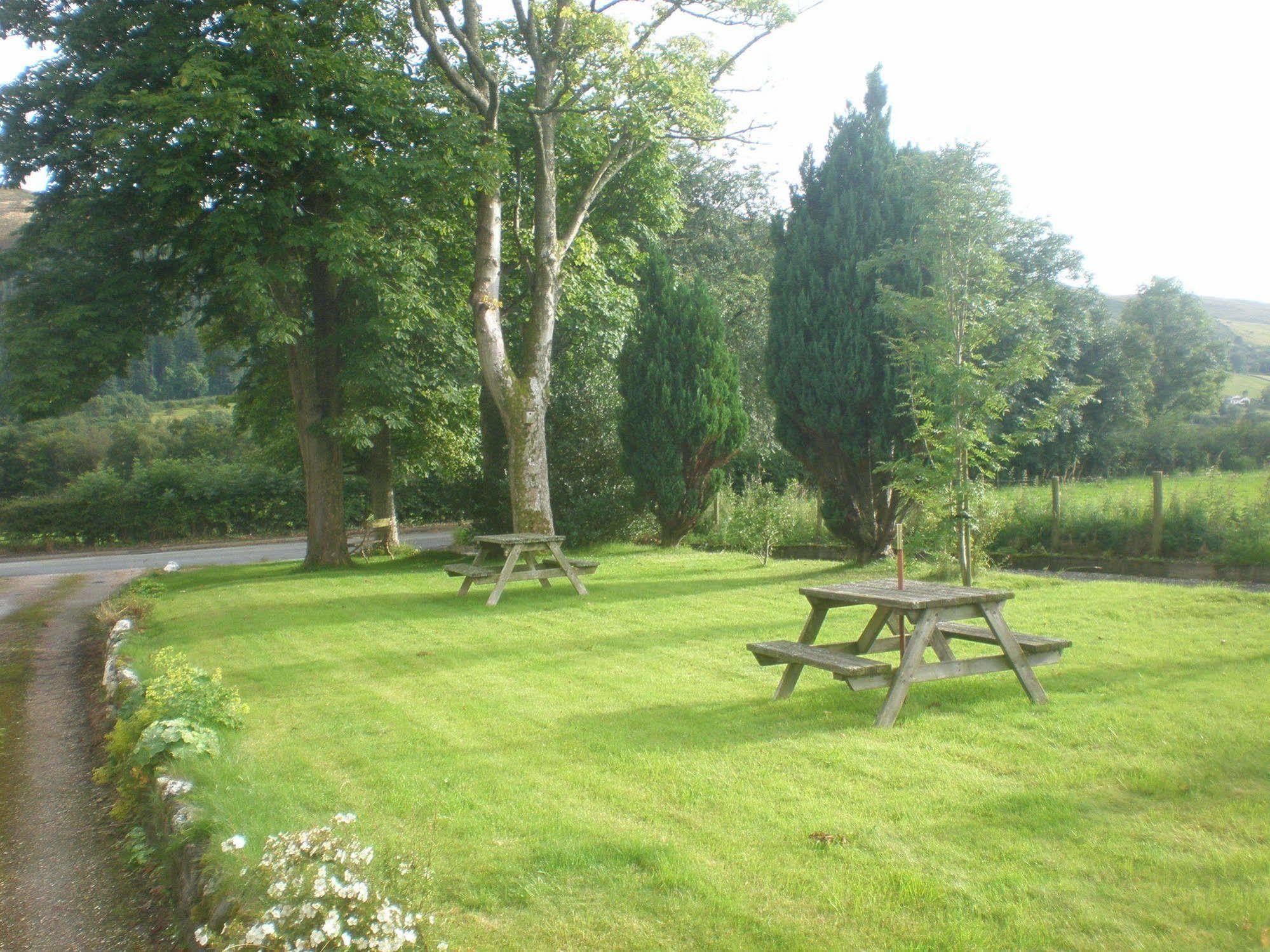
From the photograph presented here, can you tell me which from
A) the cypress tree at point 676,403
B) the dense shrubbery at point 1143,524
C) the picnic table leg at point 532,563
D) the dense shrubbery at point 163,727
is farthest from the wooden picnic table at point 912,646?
the cypress tree at point 676,403

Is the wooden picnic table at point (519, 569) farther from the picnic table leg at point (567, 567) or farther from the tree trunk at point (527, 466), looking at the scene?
the tree trunk at point (527, 466)

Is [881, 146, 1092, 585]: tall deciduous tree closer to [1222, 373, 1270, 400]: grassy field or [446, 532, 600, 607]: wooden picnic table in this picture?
[446, 532, 600, 607]: wooden picnic table

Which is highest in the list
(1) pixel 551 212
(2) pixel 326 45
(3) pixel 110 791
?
(2) pixel 326 45

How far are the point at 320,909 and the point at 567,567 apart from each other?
9.81 metres

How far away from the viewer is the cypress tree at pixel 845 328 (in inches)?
561

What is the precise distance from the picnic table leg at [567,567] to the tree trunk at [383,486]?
31.4 ft

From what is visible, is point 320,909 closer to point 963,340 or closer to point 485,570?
point 485,570

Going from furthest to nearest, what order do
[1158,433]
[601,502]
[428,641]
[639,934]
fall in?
[1158,433]
[601,502]
[428,641]
[639,934]

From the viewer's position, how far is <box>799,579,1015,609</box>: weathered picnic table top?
5.92 m

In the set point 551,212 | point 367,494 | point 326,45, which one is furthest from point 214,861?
point 367,494

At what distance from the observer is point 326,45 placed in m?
15.7

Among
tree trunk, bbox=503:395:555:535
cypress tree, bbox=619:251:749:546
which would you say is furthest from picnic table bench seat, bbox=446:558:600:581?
cypress tree, bbox=619:251:749:546

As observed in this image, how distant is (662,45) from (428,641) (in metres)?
11.6

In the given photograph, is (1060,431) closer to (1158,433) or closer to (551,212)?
(1158,433)
